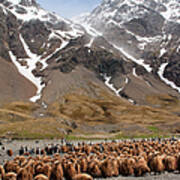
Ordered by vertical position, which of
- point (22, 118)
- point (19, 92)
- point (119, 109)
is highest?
point (19, 92)

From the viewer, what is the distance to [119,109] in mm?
153500

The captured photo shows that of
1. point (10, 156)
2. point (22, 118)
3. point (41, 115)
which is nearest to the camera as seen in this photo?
point (10, 156)

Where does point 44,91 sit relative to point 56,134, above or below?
above

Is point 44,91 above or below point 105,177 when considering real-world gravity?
above

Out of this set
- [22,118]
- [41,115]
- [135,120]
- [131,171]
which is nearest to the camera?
[131,171]

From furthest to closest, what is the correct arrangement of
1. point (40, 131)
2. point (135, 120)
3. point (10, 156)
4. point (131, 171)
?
1. point (135, 120)
2. point (40, 131)
3. point (10, 156)
4. point (131, 171)

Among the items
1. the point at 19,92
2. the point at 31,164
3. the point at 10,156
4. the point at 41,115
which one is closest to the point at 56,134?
the point at 10,156

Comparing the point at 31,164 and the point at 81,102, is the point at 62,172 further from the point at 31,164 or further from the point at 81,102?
the point at 81,102

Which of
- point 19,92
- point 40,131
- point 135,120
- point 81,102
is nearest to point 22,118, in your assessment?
point 40,131

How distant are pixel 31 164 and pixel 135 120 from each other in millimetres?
111141

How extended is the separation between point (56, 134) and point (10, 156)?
2972 cm

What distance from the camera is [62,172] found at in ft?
64.1

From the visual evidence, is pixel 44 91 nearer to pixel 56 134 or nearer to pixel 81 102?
pixel 81 102

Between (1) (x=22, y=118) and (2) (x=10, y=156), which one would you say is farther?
(1) (x=22, y=118)
